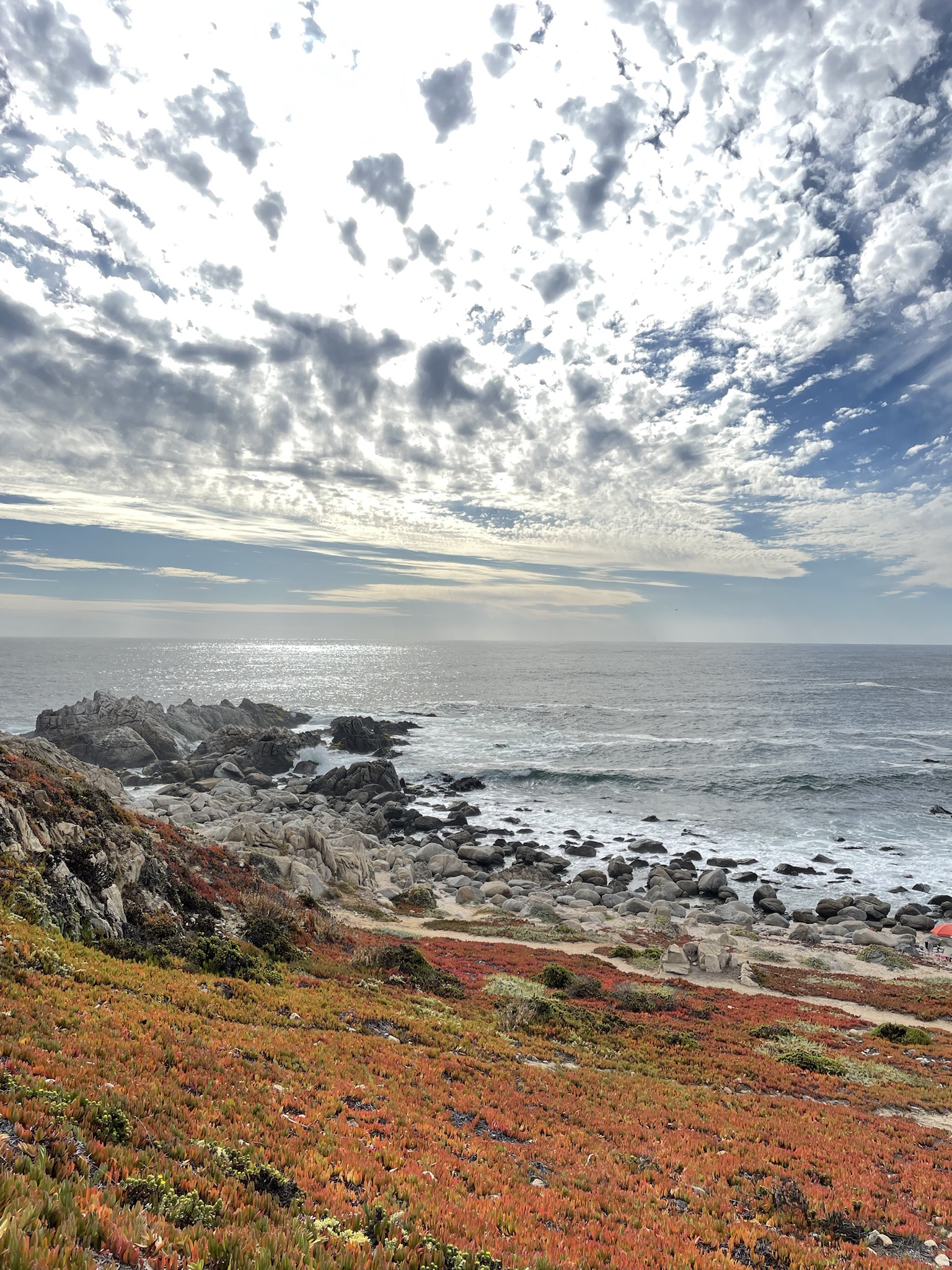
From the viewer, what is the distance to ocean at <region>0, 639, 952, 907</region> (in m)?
50.7

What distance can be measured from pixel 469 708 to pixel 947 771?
2988 inches

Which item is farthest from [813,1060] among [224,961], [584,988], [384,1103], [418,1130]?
[224,961]

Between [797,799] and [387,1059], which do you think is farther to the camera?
[797,799]

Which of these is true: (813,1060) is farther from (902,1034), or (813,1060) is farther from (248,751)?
(248,751)

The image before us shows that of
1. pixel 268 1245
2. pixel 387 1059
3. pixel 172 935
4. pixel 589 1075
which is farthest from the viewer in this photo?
pixel 172 935

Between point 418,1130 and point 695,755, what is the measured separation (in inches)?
2916

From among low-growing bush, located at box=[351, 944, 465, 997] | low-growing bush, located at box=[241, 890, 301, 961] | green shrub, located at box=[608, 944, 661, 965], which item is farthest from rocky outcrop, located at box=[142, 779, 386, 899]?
green shrub, located at box=[608, 944, 661, 965]

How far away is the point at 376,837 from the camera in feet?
162

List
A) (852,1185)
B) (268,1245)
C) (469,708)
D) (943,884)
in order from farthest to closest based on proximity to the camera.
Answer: (469,708) < (943,884) < (852,1185) < (268,1245)

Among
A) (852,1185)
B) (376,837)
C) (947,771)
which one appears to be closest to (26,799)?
(852,1185)

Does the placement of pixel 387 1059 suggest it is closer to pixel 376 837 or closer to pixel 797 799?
pixel 376 837

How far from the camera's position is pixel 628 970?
25938 mm

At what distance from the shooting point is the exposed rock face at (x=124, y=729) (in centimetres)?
6706

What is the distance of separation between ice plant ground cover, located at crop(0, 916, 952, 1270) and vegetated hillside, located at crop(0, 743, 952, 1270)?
0.16 ft
